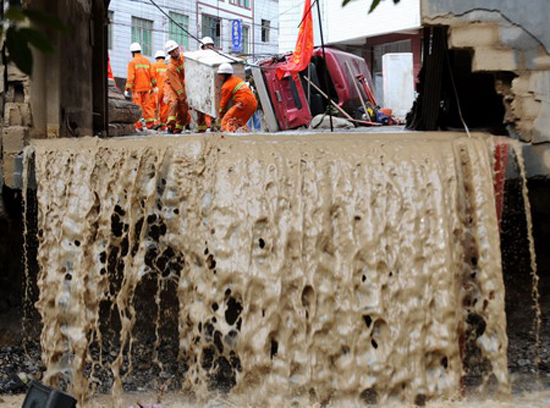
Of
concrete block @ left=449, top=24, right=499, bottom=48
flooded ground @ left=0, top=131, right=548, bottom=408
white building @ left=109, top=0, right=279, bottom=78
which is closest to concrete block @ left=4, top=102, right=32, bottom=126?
flooded ground @ left=0, top=131, right=548, bottom=408

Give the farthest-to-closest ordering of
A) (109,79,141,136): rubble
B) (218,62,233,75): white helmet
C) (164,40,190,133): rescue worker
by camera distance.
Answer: (164,40,190,133): rescue worker < (218,62,233,75): white helmet < (109,79,141,136): rubble

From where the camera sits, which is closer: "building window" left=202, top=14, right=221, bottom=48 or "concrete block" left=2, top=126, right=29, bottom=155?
"concrete block" left=2, top=126, right=29, bottom=155

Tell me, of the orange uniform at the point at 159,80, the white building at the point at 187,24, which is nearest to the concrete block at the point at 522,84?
the orange uniform at the point at 159,80

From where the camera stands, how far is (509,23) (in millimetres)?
4559

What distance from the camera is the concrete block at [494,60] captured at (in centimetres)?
456

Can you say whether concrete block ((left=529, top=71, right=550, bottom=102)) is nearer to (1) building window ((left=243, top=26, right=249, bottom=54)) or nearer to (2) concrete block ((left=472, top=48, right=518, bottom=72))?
(2) concrete block ((left=472, top=48, right=518, bottom=72))

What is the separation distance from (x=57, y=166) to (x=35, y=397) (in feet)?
6.19

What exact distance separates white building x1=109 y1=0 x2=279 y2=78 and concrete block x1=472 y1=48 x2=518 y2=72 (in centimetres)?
1801

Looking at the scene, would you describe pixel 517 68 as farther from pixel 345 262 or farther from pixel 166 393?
pixel 166 393

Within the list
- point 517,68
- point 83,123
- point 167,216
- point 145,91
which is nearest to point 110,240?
point 167,216

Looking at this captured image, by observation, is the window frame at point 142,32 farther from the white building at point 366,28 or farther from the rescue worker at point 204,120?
the rescue worker at point 204,120

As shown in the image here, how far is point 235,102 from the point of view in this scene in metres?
11.6

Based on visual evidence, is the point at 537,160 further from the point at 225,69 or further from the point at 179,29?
the point at 179,29

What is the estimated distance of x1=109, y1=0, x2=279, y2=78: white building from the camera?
24594 mm
